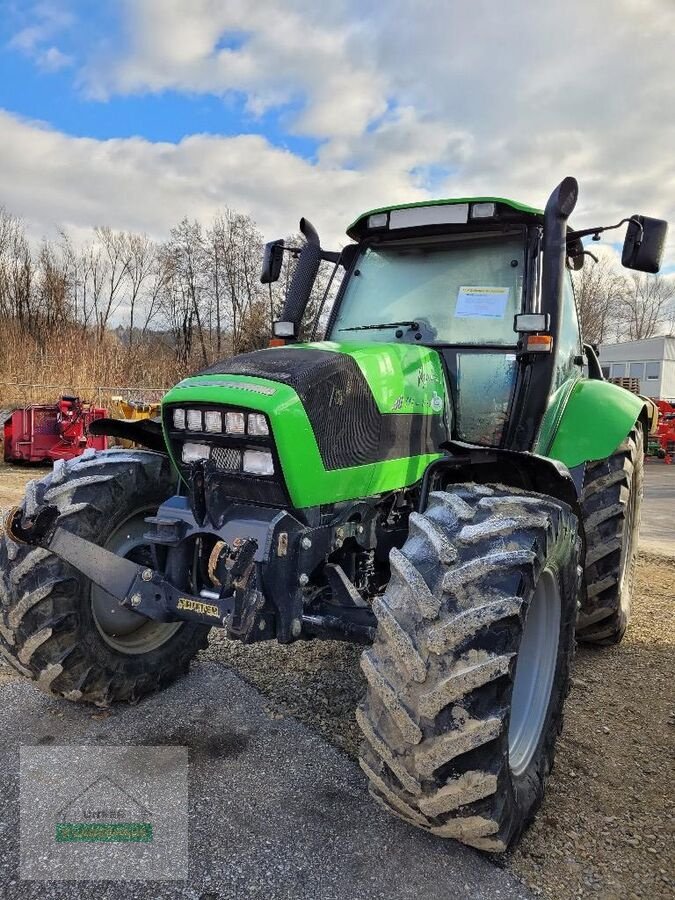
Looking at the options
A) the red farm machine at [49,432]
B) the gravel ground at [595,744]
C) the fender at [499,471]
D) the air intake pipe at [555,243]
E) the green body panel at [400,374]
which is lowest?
the gravel ground at [595,744]

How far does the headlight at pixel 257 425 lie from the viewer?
8.41ft

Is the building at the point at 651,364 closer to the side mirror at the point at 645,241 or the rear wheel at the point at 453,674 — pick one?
the side mirror at the point at 645,241

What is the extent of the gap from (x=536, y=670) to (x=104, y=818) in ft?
5.81

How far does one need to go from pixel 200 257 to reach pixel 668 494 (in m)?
28.4

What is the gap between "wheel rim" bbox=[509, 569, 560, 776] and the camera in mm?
2680

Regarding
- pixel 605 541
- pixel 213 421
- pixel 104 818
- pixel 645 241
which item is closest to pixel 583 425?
pixel 605 541

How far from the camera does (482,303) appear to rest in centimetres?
360

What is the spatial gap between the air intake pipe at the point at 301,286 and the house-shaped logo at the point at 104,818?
8.30 feet

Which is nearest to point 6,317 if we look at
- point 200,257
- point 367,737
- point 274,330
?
point 200,257

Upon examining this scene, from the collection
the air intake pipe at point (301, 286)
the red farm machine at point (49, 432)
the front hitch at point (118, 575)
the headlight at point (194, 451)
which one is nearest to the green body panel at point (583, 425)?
the air intake pipe at point (301, 286)

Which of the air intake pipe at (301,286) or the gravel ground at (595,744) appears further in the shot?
the air intake pipe at (301,286)

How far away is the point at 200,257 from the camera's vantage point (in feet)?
115

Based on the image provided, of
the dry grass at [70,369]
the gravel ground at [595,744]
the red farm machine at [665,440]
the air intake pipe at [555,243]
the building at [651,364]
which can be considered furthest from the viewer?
the building at [651,364]

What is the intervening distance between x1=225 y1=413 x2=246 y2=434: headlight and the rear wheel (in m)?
0.76
